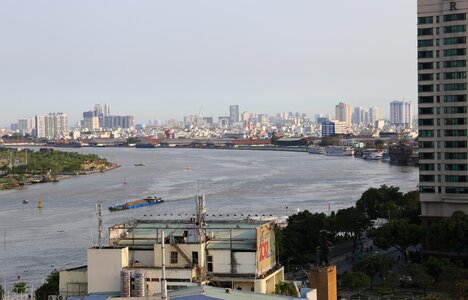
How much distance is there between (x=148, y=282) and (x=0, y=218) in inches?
455

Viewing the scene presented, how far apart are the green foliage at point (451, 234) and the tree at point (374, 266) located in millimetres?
1069

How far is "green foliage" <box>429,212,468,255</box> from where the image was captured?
918cm

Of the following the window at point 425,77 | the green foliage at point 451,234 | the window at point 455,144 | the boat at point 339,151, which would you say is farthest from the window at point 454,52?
the boat at point 339,151

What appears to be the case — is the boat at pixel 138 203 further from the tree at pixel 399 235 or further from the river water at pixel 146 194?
the tree at pixel 399 235

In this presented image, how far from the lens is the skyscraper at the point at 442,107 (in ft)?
33.3

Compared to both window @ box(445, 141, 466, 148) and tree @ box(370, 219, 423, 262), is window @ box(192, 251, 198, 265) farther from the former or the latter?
window @ box(445, 141, 466, 148)

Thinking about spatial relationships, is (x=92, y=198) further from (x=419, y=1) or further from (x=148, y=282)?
(x=148, y=282)

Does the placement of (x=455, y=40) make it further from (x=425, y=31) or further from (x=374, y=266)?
(x=374, y=266)

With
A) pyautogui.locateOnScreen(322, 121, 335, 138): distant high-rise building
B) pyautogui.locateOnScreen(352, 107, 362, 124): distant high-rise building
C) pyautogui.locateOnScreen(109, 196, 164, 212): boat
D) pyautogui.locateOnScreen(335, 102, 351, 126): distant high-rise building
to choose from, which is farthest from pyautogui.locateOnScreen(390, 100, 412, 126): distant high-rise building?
pyautogui.locateOnScreen(109, 196, 164, 212): boat

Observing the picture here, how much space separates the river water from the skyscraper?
10.3 ft

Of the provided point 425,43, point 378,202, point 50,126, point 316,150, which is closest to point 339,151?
point 316,150

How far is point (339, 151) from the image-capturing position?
44969 millimetres

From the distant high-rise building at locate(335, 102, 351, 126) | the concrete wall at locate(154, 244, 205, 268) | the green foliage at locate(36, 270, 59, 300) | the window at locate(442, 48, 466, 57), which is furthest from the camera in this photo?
the distant high-rise building at locate(335, 102, 351, 126)

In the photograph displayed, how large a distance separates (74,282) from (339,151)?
132 feet
